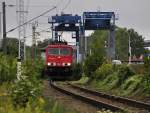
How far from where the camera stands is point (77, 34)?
322ft

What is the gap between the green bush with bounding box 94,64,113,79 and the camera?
140ft

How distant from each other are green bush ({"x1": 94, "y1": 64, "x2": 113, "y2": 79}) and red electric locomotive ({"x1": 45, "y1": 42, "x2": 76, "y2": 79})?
10031 millimetres

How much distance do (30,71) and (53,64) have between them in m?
33.3

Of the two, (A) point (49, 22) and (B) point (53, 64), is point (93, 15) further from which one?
(B) point (53, 64)

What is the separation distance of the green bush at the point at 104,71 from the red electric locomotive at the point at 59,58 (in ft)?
32.9

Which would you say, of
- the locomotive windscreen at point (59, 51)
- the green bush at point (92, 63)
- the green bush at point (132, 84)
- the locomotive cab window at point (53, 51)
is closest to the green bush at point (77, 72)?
the locomotive windscreen at point (59, 51)

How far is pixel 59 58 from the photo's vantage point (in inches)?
2143

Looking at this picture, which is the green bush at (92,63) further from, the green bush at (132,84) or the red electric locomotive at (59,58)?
the green bush at (132,84)

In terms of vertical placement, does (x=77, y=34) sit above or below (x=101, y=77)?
above

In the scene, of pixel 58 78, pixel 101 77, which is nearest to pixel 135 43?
pixel 58 78

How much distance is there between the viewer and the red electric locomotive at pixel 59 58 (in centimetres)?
5403

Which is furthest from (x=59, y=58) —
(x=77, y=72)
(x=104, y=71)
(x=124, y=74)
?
(x=124, y=74)

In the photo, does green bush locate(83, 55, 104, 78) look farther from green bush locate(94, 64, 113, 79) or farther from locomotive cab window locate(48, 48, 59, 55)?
locomotive cab window locate(48, 48, 59, 55)

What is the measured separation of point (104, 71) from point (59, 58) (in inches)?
482
